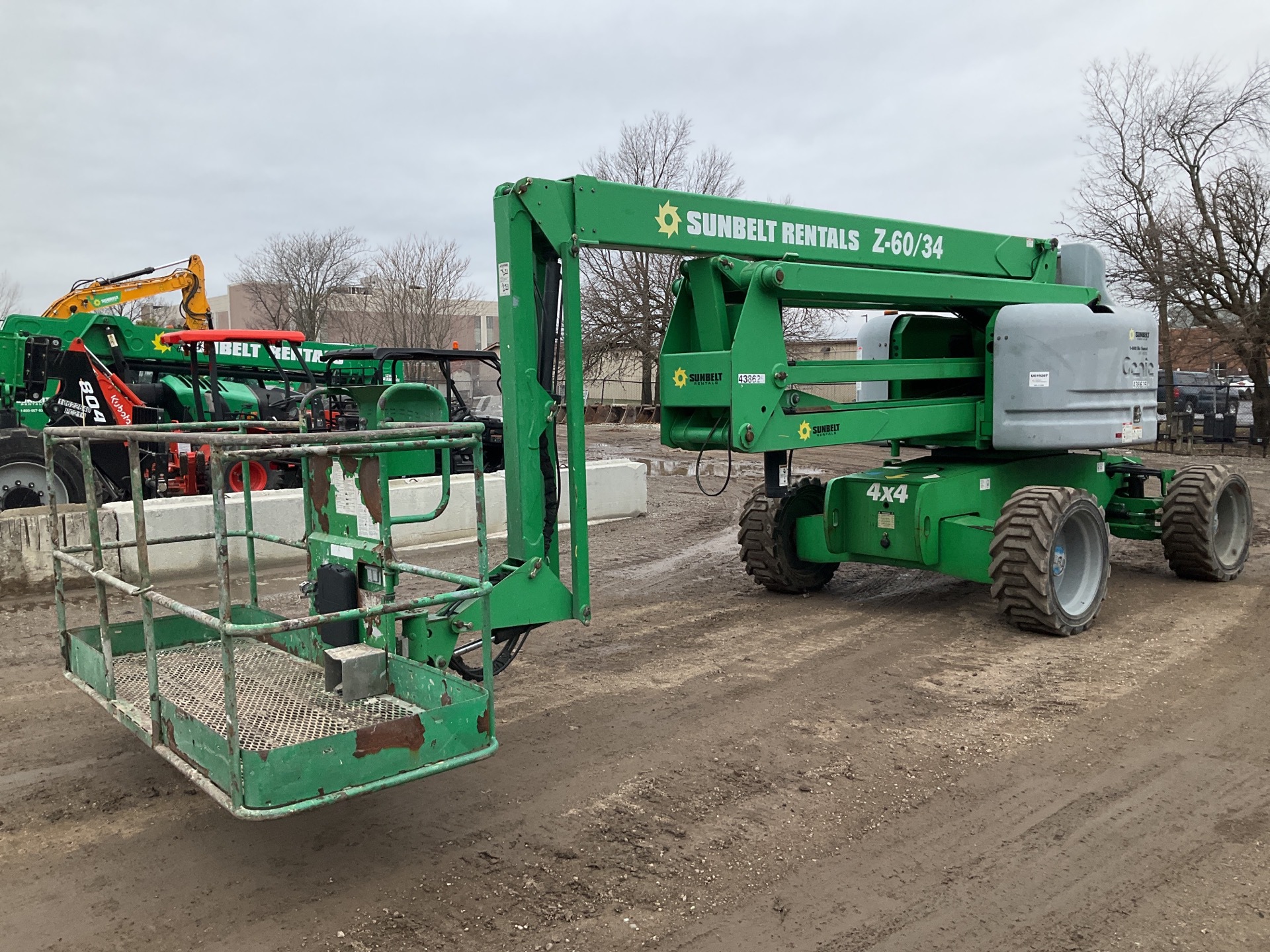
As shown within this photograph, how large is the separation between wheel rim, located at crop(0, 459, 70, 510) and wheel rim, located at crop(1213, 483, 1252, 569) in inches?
438

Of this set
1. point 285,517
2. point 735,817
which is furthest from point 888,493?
point 285,517

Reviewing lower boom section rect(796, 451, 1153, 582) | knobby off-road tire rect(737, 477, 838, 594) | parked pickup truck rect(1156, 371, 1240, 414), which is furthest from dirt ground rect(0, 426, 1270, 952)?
parked pickup truck rect(1156, 371, 1240, 414)

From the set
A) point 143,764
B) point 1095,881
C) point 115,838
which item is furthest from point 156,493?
point 1095,881

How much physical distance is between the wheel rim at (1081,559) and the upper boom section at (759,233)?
2147mm

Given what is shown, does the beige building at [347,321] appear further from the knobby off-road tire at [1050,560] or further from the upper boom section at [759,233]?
the knobby off-road tire at [1050,560]

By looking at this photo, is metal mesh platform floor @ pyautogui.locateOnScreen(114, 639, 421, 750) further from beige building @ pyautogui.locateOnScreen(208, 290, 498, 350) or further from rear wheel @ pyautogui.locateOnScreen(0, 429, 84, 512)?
beige building @ pyautogui.locateOnScreen(208, 290, 498, 350)

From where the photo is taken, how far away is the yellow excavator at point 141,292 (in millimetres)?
15141

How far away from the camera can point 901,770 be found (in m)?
4.77

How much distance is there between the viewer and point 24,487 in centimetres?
1026

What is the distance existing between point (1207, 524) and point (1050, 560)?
8.11ft

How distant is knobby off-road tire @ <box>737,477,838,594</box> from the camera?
836cm

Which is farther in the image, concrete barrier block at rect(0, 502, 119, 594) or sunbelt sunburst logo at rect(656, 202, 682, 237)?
concrete barrier block at rect(0, 502, 119, 594)

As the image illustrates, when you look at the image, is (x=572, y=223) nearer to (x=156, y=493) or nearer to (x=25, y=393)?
(x=156, y=493)

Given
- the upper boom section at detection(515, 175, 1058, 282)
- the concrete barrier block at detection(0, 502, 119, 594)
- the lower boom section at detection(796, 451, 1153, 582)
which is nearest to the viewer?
the upper boom section at detection(515, 175, 1058, 282)
